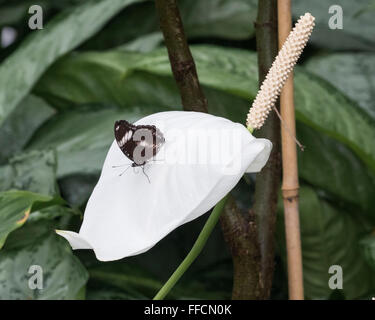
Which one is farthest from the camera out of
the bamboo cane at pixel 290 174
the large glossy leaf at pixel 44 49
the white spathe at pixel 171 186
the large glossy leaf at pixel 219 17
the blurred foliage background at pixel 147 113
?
the large glossy leaf at pixel 219 17

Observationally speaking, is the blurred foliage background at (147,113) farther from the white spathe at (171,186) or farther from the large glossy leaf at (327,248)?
the white spathe at (171,186)

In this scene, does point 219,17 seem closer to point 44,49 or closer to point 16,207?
point 44,49

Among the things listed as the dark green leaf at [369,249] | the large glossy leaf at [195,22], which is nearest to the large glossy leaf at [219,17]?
the large glossy leaf at [195,22]

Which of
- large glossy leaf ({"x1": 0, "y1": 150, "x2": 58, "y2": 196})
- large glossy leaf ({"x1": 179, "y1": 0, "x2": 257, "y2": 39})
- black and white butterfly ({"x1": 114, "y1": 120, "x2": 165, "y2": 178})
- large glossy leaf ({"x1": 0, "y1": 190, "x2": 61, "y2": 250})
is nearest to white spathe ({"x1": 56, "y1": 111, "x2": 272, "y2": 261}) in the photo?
black and white butterfly ({"x1": 114, "y1": 120, "x2": 165, "y2": 178})

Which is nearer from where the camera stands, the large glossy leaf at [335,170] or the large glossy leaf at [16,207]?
the large glossy leaf at [16,207]

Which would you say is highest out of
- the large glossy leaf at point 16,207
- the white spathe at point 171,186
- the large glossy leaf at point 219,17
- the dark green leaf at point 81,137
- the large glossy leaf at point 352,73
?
the large glossy leaf at point 219,17
